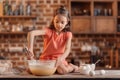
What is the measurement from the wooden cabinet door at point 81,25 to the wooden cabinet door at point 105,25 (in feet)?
0.42

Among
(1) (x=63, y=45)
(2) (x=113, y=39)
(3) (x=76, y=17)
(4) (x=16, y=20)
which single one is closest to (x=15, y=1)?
(4) (x=16, y=20)

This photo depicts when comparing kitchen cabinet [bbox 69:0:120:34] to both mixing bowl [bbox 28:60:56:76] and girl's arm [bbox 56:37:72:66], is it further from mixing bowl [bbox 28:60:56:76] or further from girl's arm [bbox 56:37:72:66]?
mixing bowl [bbox 28:60:56:76]

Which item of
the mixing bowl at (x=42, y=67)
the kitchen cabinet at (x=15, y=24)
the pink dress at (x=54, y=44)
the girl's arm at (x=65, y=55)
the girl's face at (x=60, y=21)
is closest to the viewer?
the mixing bowl at (x=42, y=67)

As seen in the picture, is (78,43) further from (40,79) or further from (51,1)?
(40,79)

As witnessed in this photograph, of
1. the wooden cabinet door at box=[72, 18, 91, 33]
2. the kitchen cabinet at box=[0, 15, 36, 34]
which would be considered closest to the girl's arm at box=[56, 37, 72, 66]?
the wooden cabinet door at box=[72, 18, 91, 33]

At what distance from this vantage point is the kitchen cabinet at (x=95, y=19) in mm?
4656

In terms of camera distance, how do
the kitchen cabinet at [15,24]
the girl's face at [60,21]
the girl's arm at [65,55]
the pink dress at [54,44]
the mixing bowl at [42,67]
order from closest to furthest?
the mixing bowl at [42,67] < the girl's arm at [65,55] < the girl's face at [60,21] < the pink dress at [54,44] < the kitchen cabinet at [15,24]

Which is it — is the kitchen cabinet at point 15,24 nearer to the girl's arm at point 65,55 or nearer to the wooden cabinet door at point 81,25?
the wooden cabinet door at point 81,25

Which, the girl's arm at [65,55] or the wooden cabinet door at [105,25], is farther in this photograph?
the wooden cabinet door at [105,25]

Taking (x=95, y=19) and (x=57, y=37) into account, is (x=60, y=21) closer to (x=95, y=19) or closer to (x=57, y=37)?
(x=57, y=37)

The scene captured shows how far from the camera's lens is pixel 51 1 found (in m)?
4.81

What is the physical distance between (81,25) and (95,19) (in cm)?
24

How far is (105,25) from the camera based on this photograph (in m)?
4.68

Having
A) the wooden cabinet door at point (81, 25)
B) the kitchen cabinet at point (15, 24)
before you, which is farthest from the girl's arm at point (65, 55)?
the kitchen cabinet at point (15, 24)
